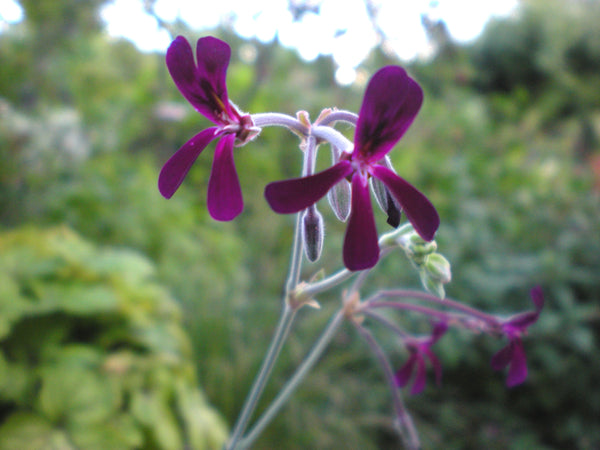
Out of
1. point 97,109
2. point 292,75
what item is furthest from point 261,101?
point 97,109

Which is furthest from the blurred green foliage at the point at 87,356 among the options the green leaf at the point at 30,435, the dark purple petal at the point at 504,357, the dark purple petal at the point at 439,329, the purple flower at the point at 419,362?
the dark purple petal at the point at 504,357

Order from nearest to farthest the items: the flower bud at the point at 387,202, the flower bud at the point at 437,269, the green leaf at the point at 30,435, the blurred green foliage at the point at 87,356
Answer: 1. the flower bud at the point at 387,202
2. the flower bud at the point at 437,269
3. the green leaf at the point at 30,435
4. the blurred green foliage at the point at 87,356

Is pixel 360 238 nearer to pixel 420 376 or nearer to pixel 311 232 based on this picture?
pixel 311 232

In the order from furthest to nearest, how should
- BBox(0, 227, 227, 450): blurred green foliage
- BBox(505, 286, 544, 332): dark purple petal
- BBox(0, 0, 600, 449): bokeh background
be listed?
BBox(0, 0, 600, 449): bokeh background
BBox(0, 227, 227, 450): blurred green foliage
BBox(505, 286, 544, 332): dark purple petal

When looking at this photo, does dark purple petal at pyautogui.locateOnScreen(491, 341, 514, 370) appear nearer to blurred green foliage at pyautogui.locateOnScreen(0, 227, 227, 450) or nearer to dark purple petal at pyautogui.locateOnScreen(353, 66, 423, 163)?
dark purple petal at pyautogui.locateOnScreen(353, 66, 423, 163)

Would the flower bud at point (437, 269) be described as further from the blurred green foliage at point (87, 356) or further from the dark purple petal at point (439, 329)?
the blurred green foliage at point (87, 356)

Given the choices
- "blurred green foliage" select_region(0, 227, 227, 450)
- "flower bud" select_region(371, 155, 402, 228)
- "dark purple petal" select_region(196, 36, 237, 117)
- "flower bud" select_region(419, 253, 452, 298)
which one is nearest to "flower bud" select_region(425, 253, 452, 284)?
"flower bud" select_region(419, 253, 452, 298)
